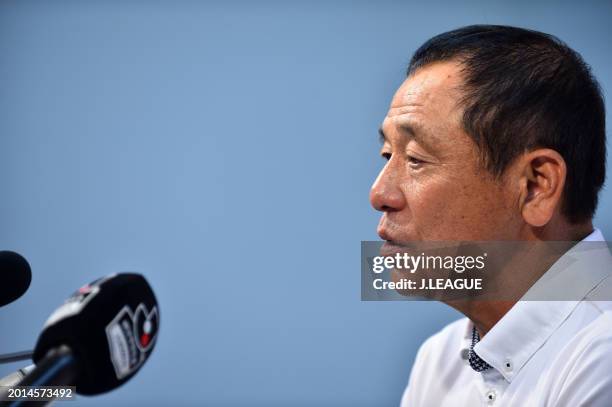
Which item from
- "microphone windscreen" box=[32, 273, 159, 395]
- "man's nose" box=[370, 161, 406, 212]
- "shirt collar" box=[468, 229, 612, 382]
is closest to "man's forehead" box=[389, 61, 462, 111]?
"man's nose" box=[370, 161, 406, 212]

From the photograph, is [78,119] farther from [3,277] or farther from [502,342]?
[502,342]

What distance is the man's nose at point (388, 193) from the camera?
115cm

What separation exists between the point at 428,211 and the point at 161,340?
3.36ft

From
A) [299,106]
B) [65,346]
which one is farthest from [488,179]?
[299,106]

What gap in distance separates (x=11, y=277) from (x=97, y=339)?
0.33m

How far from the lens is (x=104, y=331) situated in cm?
65

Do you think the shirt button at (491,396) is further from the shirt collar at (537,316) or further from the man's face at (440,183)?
the man's face at (440,183)

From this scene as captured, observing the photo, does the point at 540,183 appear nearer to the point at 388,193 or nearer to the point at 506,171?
the point at 506,171

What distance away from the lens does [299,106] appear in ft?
6.36

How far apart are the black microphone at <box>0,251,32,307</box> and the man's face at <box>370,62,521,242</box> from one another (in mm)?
569

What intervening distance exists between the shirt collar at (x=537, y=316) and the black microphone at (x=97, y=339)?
65 centimetres

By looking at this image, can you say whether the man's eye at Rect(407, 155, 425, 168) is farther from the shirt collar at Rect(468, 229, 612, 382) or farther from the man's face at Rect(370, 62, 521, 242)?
the shirt collar at Rect(468, 229, 612, 382)

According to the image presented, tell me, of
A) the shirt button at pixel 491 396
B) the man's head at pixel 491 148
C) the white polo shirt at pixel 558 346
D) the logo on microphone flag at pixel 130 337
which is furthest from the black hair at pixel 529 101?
the logo on microphone flag at pixel 130 337

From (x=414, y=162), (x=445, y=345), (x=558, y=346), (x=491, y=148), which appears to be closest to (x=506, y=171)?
(x=491, y=148)
